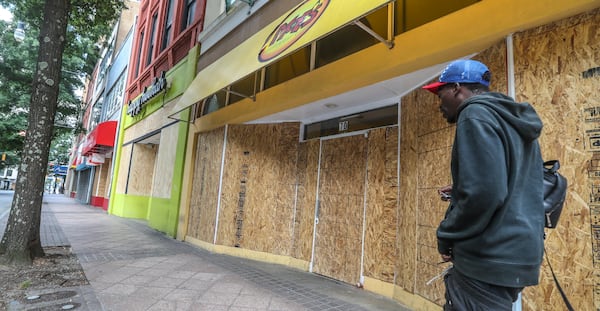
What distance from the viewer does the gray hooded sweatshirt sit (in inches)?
54.1

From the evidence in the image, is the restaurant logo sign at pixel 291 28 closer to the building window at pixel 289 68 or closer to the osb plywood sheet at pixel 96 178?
the building window at pixel 289 68

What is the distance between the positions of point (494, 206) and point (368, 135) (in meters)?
4.34

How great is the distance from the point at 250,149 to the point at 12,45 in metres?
19.3

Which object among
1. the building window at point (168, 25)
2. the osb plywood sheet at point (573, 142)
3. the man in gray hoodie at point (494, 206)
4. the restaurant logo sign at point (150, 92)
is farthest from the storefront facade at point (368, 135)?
the building window at point (168, 25)

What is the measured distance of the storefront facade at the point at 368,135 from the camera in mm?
2801

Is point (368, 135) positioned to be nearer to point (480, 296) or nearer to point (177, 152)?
point (480, 296)

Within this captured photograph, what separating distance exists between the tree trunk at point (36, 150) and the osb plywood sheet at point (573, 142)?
692 cm

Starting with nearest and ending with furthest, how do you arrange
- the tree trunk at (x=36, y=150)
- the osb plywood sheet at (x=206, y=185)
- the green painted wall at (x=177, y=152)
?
the tree trunk at (x=36, y=150) → the osb plywood sheet at (x=206, y=185) → the green painted wall at (x=177, y=152)

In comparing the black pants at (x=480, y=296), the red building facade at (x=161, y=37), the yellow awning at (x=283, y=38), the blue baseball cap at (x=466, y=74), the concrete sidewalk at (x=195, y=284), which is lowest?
the concrete sidewalk at (x=195, y=284)

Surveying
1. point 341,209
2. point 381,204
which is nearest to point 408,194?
point 381,204

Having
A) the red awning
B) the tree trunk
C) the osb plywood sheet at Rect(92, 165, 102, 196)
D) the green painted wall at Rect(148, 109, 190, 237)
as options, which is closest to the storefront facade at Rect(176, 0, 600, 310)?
the green painted wall at Rect(148, 109, 190, 237)

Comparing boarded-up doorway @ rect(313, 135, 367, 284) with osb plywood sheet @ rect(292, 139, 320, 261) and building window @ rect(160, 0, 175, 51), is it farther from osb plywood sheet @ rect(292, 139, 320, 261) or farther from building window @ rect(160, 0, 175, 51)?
building window @ rect(160, 0, 175, 51)

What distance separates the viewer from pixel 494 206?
135cm

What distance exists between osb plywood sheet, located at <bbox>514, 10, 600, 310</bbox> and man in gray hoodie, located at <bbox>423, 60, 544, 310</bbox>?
1627mm
